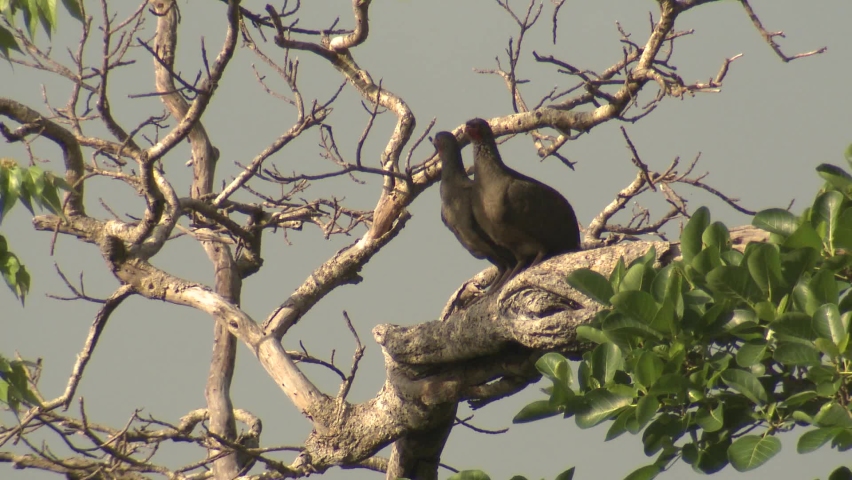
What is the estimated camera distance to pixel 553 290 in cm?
267

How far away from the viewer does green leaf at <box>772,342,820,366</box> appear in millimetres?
1493

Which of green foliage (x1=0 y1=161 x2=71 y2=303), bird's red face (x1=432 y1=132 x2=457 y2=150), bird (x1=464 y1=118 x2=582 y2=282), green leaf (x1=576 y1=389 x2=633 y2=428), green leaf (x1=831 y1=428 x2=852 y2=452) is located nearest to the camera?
green leaf (x1=831 y1=428 x2=852 y2=452)

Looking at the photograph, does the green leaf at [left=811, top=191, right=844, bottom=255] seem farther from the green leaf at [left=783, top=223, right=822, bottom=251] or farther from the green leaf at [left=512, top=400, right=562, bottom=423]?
the green leaf at [left=512, top=400, right=562, bottom=423]

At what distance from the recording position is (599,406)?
1750mm

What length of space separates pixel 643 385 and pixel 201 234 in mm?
3764

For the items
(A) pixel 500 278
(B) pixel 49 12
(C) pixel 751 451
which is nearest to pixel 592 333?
(C) pixel 751 451

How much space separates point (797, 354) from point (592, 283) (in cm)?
43

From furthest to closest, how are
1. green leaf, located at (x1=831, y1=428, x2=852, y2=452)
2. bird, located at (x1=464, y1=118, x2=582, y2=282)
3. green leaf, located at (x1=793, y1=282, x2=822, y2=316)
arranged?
bird, located at (x1=464, y1=118, x2=582, y2=282)
green leaf, located at (x1=793, y1=282, x2=822, y2=316)
green leaf, located at (x1=831, y1=428, x2=852, y2=452)

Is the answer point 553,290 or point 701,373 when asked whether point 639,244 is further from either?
point 701,373

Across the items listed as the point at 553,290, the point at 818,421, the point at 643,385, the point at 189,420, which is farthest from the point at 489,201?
the point at 189,420

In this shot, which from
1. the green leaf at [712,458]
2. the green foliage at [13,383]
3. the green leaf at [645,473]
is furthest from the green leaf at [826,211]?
the green foliage at [13,383]

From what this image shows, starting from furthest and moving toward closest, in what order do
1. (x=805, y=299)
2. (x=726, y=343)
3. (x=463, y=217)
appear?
(x=463, y=217), (x=726, y=343), (x=805, y=299)

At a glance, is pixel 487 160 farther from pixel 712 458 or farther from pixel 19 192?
pixel 712 458

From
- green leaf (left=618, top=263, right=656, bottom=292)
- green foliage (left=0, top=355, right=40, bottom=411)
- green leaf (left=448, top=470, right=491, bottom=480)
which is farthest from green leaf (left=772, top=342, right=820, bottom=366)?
green foliage (left=0, top=355, right=40, bottom=411)
